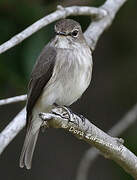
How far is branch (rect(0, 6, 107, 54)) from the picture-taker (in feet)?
15.6

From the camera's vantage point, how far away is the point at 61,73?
5117mm

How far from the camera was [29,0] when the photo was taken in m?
6.26

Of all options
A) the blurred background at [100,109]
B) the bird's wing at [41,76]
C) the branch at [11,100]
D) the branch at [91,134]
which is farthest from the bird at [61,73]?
the blurred background at [100,109]

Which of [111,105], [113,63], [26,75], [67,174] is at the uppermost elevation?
[26,75]

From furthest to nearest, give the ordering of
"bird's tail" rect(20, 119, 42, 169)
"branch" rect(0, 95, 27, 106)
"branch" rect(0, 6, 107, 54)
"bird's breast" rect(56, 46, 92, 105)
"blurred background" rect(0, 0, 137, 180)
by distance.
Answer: "blurred background" rect(0, 0, 137, 180) → "bird's tail" rect(20, 119, 42, 169) → "bird's breast" rect(56, 46, 92, 105) → "branch" rect(0, 95, 27, 106) → "branch" rect(0, 6, 107, 54)

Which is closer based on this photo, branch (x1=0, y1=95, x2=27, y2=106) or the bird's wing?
branch (x1=0, y1=95, x2=27, y2=106)

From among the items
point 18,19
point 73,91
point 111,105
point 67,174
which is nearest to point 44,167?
point 67,174

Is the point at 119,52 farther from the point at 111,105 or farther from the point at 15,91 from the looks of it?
the point at 15,91

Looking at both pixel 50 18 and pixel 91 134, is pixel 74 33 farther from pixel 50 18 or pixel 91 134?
pixel 91 134

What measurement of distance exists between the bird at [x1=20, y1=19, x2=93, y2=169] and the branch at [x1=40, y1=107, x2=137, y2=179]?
2.09ft

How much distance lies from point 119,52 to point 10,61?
5.44ft

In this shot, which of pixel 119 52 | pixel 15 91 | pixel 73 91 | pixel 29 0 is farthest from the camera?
pixel 119 52

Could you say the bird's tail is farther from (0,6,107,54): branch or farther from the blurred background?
the blurred background

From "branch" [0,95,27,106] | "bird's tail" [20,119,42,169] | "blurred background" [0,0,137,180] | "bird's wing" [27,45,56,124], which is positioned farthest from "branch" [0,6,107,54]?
"blurred background" [0,0,137,180]
